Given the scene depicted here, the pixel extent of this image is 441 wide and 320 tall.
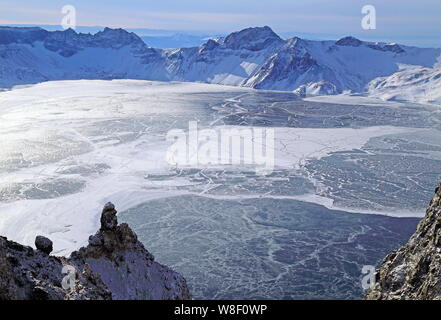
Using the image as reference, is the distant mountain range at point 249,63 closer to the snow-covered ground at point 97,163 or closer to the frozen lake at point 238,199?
the snow-covered ground at point 97,163

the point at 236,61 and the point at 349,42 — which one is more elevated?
the point at 349,42

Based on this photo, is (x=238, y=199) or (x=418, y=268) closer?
(x=418, y=268)

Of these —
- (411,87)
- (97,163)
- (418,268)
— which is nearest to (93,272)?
(418,268)

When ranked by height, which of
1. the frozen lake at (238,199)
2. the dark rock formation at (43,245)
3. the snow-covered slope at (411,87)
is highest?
the snow-covered slope at (411,87)

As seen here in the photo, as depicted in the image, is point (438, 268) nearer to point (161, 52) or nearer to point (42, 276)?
point (42, 276)

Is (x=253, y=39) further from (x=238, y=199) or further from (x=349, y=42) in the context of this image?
(x=238, y=199)

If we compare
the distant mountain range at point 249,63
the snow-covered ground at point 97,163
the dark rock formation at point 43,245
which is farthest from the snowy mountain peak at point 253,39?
the dark rock formation at point 43,245
